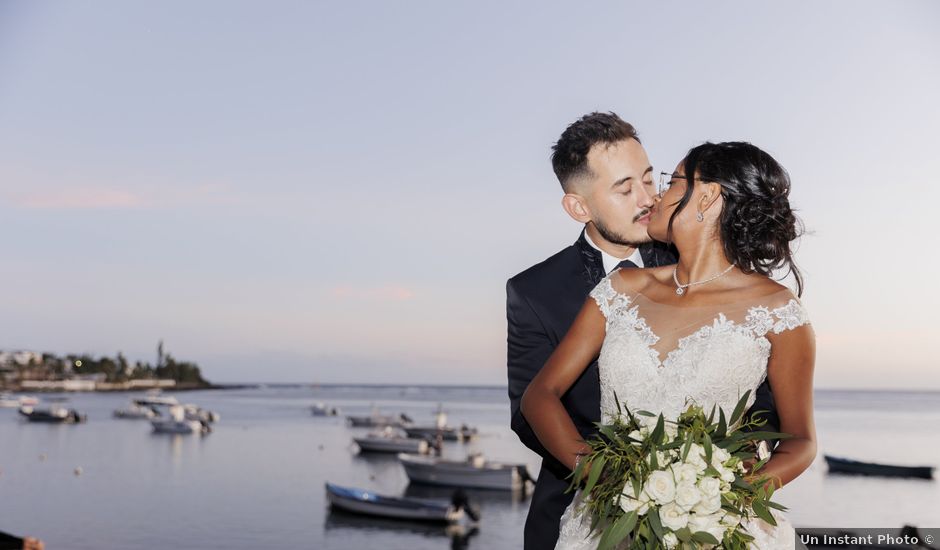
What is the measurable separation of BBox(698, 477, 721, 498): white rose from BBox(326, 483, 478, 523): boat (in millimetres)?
32399

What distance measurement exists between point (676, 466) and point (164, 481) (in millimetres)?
48498

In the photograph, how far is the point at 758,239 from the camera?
3.14 m

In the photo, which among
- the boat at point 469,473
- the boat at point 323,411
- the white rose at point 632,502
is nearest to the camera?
the white rose at point 632,502

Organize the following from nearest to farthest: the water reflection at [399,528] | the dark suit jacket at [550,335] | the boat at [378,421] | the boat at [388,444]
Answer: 1. the dark suit jacket at [550,335]
2. the water reflection at [399,528]
3. the boat at [388,444]
4. the boat at [378,421]

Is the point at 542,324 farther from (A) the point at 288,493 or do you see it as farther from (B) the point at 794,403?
(A) the point at 288,493

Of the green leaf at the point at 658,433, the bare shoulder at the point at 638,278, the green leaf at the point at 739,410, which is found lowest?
the green leaf at the point at 658,433

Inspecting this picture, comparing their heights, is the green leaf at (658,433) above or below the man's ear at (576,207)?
below

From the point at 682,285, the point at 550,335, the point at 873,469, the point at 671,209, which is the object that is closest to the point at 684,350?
the point at 682,285

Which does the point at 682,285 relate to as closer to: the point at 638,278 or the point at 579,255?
the point at 638,278

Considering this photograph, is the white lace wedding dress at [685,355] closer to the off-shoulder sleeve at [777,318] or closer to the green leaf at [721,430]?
the off-shoulder sleeve at [777,318]

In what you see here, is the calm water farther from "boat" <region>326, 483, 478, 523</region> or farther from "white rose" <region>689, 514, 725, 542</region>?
"white rose" <region>689, 514, 725, 542</region>

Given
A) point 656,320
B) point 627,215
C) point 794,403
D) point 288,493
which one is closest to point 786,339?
point 794,403

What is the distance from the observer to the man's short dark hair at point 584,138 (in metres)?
3.84

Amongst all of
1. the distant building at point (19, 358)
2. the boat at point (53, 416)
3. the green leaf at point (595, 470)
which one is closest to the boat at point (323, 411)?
the boat at point (53, 416)
